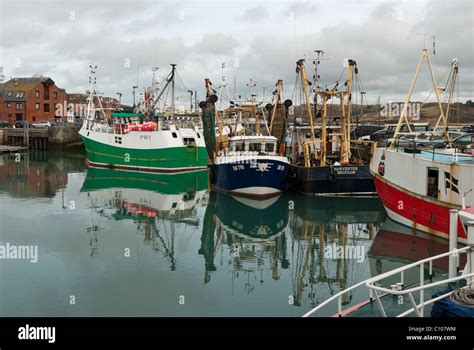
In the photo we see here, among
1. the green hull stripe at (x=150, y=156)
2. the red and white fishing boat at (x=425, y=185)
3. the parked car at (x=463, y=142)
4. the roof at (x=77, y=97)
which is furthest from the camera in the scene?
the roof at (x=77, y=97)

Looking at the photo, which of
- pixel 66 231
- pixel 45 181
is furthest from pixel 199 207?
pixel 45 181

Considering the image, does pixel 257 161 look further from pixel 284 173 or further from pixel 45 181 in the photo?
pixel 45 181

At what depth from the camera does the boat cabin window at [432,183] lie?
20.3 meters

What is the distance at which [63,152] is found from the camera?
75.6m

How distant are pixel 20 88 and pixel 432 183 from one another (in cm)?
8834

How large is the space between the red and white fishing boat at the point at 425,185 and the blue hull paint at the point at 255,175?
7.42 m

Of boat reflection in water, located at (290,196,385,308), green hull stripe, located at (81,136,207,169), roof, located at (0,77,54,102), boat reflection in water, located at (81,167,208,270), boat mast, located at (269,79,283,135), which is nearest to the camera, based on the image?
boat reflection in water, located at (290,196,385,308)

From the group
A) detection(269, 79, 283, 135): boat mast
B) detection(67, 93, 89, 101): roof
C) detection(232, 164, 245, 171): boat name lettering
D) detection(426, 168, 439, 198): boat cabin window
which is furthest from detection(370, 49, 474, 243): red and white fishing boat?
detection(67, 93, 89, 101): roof

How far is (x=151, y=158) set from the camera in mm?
49625

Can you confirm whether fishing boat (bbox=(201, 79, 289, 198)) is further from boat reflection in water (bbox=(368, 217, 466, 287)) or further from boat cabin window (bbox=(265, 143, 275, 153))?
boat reflection in water (bbox=(368, 217, 466, 287))

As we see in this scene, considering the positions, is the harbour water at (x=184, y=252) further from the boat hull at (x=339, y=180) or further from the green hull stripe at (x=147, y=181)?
the green hull stripe at (x=147, y=181)

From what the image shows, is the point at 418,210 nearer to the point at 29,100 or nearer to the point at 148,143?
the point at 148,143

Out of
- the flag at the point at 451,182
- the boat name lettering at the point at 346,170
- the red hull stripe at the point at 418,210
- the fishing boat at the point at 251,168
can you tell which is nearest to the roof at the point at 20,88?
the fishing boat at the point at 251,168

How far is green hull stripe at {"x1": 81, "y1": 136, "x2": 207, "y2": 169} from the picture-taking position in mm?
48781
